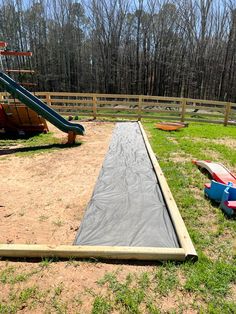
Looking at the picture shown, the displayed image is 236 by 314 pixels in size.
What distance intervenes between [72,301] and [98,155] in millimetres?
3795

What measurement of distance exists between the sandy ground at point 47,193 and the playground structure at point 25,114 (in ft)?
2.78

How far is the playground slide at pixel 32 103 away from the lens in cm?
595

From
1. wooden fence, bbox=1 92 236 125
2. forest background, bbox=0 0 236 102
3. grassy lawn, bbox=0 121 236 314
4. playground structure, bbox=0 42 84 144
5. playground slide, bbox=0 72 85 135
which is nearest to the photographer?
grassy lawn, bbox=0 121 236 314

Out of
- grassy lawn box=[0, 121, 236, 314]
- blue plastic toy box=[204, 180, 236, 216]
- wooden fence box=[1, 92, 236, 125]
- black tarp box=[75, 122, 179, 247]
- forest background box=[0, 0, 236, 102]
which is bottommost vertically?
grassy lawn box=[0, 121, 236, 314]

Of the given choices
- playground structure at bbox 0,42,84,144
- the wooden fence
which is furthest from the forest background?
playground structure at bbox 0,42,84,144

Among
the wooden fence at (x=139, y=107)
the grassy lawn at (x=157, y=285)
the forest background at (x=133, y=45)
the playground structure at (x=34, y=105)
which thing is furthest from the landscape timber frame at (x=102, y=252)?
the forest background at (x=133, y=45)

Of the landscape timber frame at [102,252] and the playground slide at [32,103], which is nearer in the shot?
the landscape timber frame at [102,252]

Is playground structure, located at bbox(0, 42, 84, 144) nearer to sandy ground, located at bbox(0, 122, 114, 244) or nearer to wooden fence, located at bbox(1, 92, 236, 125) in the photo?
sandy ground, located at bbox(0, 122, 114, 244)

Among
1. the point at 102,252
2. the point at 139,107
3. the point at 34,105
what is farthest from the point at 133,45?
the point at 102,252

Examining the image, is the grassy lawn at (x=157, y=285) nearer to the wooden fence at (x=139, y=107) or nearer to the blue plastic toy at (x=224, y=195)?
the blue plastic toy at (x=224, y=195)

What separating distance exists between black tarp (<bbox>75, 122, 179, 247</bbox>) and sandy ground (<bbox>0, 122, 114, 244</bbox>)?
0.16 metres

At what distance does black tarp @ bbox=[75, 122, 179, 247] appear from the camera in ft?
7.74

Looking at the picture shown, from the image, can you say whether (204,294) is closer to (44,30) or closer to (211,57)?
(211,57)

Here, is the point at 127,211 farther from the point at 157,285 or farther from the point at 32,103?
the point at 32,103
